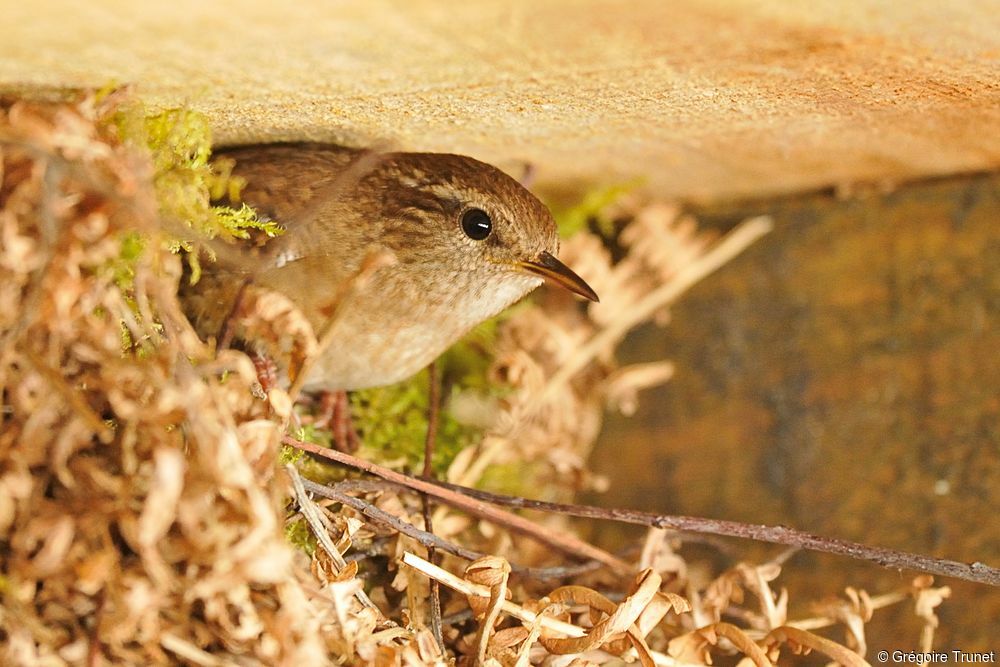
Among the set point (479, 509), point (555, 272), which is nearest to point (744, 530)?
point (479, 509)

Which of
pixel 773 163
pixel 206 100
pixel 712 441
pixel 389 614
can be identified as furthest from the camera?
pixel 712 441

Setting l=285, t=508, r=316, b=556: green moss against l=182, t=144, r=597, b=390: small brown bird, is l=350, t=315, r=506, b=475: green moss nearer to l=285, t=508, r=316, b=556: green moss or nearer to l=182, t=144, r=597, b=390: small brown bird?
l=182, t=144, r=597, b=390: small brown bird

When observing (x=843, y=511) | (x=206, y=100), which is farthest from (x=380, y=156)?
(x=843, y=511)

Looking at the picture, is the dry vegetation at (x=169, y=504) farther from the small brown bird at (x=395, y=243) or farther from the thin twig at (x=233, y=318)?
the small brown bird at (x=395, y=243)

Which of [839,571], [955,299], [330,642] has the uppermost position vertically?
[955,299]

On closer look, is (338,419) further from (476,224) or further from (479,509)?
(476,224)

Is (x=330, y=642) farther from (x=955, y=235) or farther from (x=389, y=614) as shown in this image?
Result: (x=955, y=235)

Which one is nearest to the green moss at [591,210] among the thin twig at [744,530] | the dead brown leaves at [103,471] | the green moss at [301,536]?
the thin twig at [744,530]
